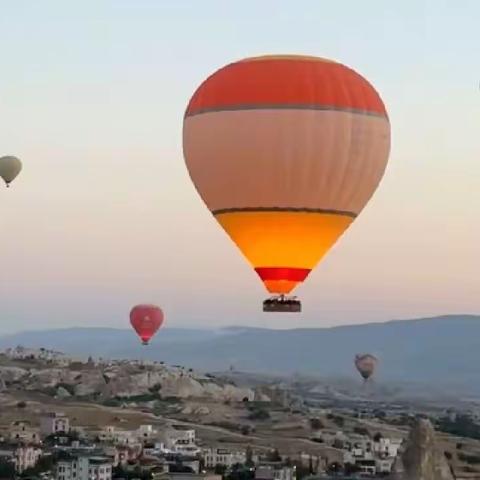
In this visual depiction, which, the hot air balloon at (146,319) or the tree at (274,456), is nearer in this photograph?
the hot air balloon at (146,319)

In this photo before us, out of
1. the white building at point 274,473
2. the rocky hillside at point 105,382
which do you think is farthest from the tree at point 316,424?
the white building at point 274,473

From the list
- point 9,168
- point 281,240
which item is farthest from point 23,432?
point 281,240

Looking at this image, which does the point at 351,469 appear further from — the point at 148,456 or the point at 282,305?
the point at 282,305

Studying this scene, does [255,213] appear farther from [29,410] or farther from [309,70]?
[29,410]

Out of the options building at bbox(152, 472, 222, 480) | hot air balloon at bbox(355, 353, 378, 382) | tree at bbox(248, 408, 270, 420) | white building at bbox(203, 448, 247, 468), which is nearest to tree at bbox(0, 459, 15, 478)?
building at bbox(152, 472, 222, 480)

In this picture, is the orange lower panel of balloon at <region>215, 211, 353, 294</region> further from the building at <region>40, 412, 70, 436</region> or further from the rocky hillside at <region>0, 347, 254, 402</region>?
the rocky hillside at <region>0, 347, 254, 402</region>

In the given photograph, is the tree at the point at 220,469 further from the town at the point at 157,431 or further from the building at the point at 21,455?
the building at the point at 21,455
